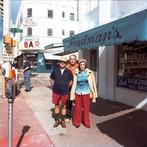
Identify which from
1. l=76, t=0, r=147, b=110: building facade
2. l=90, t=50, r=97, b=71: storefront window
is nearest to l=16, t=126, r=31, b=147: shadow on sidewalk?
l=76, t=0, r=147, b=110: building facade

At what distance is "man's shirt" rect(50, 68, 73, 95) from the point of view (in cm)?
778

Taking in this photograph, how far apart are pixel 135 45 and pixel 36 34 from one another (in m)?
30.1

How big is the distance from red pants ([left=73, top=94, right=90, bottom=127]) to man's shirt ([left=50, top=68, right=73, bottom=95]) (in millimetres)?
366

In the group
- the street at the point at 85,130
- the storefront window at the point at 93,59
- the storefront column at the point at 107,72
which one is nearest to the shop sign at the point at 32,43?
the storefront window at the point at 93,59

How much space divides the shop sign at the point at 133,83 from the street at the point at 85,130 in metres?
0.70

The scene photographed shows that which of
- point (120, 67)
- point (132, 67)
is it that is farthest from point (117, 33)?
point (120, 67)

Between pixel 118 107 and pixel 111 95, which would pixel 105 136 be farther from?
pixel 111 95

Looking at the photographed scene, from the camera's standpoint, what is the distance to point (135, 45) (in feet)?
35.0

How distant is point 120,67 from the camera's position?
11742mm

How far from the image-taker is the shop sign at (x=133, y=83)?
33.2 ft

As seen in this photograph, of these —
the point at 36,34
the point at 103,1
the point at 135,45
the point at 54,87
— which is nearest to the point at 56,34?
the point at 36,34

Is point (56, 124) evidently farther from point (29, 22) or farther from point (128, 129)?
point (29, 22)

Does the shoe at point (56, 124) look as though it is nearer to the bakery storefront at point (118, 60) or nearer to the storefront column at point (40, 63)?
the bakery storefront at point (118, 60)

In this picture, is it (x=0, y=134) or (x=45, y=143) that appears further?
(x=0, y=134)
